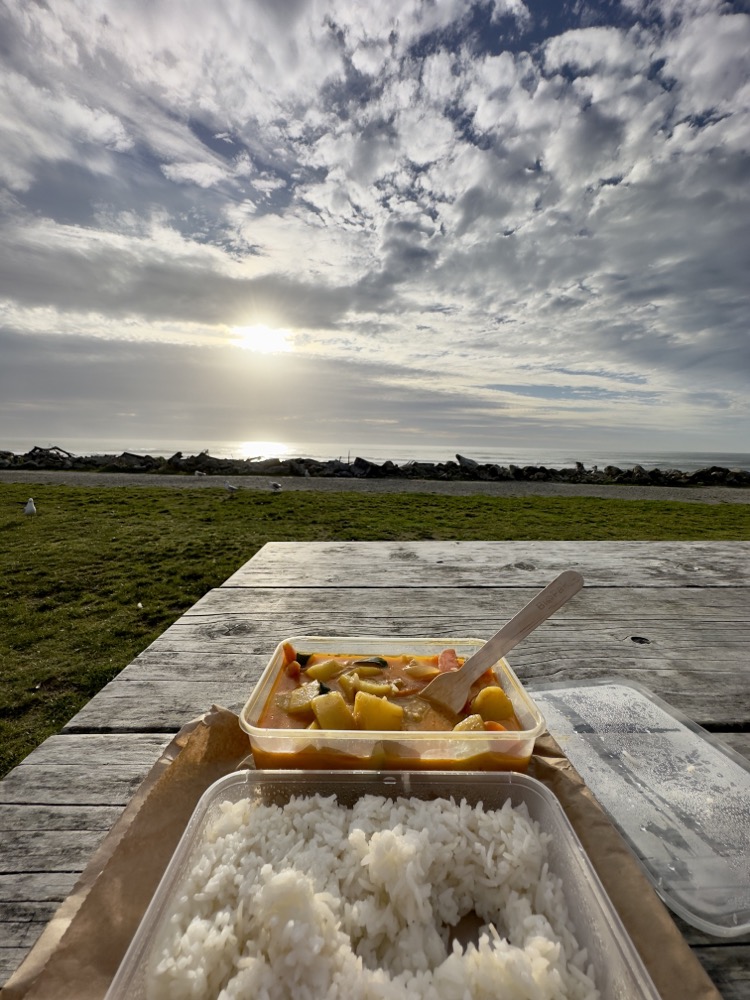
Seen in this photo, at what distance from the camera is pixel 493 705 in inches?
43.9

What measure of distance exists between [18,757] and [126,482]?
594 inches

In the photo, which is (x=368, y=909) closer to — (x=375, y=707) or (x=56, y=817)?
(x=375, y=707)

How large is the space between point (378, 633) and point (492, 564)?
3.36 feet

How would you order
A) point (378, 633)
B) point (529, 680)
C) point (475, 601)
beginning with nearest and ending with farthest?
point (529, 680) < point (378, 633) < point (475, 601)

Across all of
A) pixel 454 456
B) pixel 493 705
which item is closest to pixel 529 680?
pixel 493 705

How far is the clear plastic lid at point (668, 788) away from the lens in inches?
30.5

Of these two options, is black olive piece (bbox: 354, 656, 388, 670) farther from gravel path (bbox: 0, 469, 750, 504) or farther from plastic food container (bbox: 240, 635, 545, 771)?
gravel path (bbox: 0, 469, 750, 504)

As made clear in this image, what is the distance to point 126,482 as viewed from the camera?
53.8 ft

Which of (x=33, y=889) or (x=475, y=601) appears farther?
(x=475, y=601)

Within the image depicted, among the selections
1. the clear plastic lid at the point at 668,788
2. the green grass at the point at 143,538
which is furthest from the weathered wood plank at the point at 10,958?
the green grass at the point at 143,538

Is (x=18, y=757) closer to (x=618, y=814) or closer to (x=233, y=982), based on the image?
(x=233, y=982)

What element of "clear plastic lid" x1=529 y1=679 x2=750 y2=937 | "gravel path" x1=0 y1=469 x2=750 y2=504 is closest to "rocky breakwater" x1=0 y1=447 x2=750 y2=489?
"gravel path" x1=0 y1=469 x2=750 y2=504

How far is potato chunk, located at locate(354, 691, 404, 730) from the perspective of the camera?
1.07 m

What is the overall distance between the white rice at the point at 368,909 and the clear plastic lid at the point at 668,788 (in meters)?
0.23
